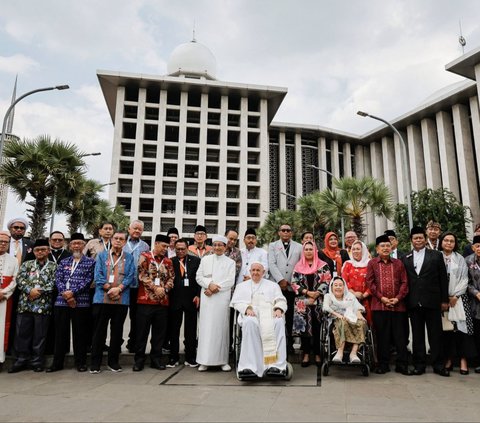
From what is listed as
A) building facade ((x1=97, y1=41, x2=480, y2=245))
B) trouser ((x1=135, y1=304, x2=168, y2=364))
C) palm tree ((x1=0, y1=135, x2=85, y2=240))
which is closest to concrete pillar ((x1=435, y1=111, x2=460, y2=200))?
building facade ((x1=97, y1=41, x2=480, y2=245))

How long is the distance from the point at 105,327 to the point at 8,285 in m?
1.74

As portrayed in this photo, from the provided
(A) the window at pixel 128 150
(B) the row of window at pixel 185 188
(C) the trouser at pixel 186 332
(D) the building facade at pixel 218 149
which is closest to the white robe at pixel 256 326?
(C) the trouser at pixel 186 332

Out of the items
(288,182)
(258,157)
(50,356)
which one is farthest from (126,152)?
(50,356)

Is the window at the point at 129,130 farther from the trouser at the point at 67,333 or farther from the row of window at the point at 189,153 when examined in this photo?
the trouser at the point at 67,333

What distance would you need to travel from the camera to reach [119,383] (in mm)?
5141

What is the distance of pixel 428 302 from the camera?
580cm

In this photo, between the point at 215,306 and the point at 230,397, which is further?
the point at 215,306

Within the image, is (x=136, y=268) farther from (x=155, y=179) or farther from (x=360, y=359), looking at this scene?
(x=155, y=179)

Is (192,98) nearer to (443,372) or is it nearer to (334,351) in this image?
(334,351)

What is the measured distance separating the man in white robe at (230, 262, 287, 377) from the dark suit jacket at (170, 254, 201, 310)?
3.02ft

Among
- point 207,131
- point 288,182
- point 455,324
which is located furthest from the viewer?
point 288,182

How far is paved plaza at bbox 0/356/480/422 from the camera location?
376 centimetres

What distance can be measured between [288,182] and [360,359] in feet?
153

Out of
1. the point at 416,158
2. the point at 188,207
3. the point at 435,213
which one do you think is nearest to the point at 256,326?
the point at 435,213
